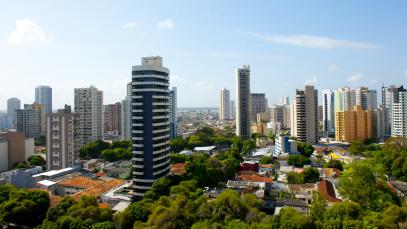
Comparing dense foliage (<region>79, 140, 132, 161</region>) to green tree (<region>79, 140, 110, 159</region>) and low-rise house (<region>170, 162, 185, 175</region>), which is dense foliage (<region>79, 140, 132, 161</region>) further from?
low-rise house (<region>170, 162, 185, 175</region>)

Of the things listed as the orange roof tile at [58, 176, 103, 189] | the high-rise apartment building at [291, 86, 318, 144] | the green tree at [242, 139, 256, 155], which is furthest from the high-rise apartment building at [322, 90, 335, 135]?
the orange roof tile at [58, 176, 103, 189]

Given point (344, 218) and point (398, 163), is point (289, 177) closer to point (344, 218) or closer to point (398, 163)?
point (398, 163)

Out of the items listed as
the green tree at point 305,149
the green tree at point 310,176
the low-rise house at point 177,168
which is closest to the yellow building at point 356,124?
the green tree at point 305,149

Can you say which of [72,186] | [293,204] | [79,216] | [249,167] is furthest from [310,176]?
[72,186]

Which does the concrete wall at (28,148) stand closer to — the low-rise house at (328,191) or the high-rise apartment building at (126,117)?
the high-rise apartment building at (126,117)

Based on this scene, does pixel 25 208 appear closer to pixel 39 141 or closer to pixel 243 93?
pixel 243 93
